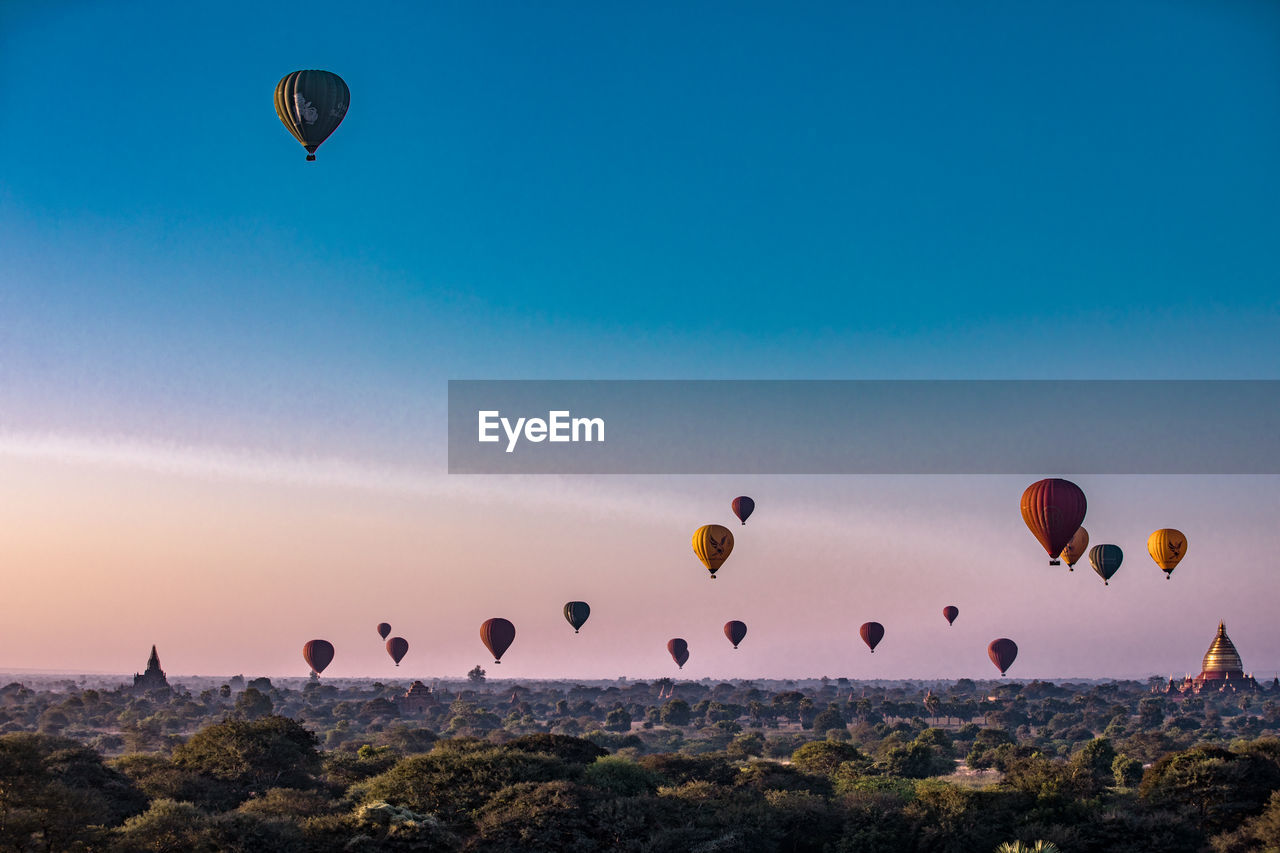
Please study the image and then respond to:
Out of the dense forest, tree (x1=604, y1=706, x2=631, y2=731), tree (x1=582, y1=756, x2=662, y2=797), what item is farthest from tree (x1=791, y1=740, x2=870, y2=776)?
tree (x1=604, y1=706, x2=631, y2=731)

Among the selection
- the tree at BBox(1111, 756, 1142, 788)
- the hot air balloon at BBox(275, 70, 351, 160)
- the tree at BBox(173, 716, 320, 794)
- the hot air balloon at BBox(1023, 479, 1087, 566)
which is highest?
the hot air balloon at BBox(275, 70, 351, 160)

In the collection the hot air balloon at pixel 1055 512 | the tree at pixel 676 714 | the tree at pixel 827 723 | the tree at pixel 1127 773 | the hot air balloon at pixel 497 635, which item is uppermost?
the hot air balloon at pixel 1055 512

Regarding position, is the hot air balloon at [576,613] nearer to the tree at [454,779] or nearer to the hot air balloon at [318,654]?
the hot air balloon at [318,654]

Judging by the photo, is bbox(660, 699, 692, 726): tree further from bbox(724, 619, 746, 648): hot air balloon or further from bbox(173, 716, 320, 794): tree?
bbox(173, 716, 320, 794): tree

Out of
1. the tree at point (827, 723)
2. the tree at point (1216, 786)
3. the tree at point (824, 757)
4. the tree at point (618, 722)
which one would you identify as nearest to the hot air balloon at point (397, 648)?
the tree at point (618, 722)

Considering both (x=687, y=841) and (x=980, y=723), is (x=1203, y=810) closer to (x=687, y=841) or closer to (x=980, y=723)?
(x=687, y=841)

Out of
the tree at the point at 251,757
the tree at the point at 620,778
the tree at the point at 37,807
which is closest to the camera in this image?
the tree at the point at 37,807
